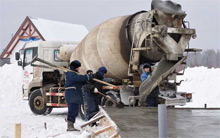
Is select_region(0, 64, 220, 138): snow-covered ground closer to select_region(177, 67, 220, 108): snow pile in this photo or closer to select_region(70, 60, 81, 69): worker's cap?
select_region(177, 67, 220, 108): snow pile

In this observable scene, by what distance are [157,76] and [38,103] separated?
5.82 m

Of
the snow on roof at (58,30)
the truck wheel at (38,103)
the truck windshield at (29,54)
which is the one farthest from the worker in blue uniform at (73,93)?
the snow on roof at (58,30)

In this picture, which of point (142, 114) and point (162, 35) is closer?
point (142, 114)

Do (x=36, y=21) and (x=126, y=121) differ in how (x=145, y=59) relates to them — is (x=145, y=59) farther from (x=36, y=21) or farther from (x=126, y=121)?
(x=36, y=21)

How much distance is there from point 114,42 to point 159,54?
4.49ft

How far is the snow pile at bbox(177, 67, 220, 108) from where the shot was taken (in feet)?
59.7

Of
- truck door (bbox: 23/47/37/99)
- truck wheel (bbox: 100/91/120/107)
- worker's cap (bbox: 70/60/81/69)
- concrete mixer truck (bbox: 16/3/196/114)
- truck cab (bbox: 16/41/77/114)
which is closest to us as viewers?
worker's cap (bbox: 70/60/81/69)

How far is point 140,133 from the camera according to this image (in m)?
5.57

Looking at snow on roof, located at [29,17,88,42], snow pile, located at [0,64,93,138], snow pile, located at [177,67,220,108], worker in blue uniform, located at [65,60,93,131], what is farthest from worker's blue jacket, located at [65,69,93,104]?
snow on roof, located at [29,17,88,42]

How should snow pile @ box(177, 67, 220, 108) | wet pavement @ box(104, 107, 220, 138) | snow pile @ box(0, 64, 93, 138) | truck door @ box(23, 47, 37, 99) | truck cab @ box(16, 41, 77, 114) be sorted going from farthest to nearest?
snow pile @ box(177, 67, 220, 108) → truck door @ box(23, 47, 37, 99) → truck cab @ box(16, 41, 77, 114) → snow pile @ box(0, 64, 93, 138) → wet pavement @ box(104, 107, 220, 138)

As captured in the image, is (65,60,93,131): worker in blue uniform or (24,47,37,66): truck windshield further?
(24,47,37,66): truck windshield

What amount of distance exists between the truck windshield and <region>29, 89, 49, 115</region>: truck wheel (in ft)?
4.63

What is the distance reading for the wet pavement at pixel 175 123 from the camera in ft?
17.8

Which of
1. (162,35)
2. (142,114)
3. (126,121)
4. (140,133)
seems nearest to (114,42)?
(162,35)
